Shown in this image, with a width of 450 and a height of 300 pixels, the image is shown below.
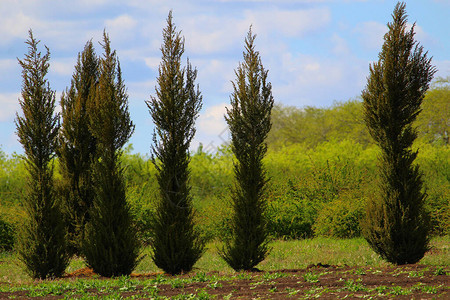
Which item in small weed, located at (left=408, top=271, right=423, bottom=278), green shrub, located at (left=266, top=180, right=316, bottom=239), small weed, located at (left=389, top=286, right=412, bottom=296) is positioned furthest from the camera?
green shrub, located at (left=266, top=180, right=316, bottom=239)

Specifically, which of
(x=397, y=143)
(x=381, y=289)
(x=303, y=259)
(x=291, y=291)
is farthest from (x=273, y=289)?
(x=397, y=143)

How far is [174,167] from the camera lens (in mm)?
9812

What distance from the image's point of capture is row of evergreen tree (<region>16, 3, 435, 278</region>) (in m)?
9.79

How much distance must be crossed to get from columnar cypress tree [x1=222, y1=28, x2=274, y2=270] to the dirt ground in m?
0.96

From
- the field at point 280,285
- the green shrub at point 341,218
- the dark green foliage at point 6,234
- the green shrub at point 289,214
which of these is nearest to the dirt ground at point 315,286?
the field at point 280,285

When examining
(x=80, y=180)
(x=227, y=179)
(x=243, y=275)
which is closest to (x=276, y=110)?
(x=227, y=179)

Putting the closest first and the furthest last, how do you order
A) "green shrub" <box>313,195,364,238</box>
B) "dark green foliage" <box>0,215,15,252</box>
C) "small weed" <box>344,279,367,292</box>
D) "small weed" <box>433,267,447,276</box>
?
1. "small weed" <box>344,279,367,292</box>
2. "small weed" <box>433,267,447,276</box>
3. "green shrub" <box>313,195,364,238</box>
4. "dark green foliage" <box>0,215,15,252</box>

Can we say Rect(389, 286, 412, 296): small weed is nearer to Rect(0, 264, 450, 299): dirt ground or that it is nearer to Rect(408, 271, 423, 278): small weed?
Rect(0, 264, 450, 299): dirt ground

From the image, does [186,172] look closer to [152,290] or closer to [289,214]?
[152,290]

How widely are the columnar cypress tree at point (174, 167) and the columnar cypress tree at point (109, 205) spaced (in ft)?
2.28

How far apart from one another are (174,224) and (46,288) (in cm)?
271

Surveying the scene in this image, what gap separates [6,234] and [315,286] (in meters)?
11.5

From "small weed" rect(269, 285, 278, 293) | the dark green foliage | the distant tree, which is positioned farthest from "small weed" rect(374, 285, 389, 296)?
the distant tree

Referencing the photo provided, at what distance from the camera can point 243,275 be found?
8578mm
